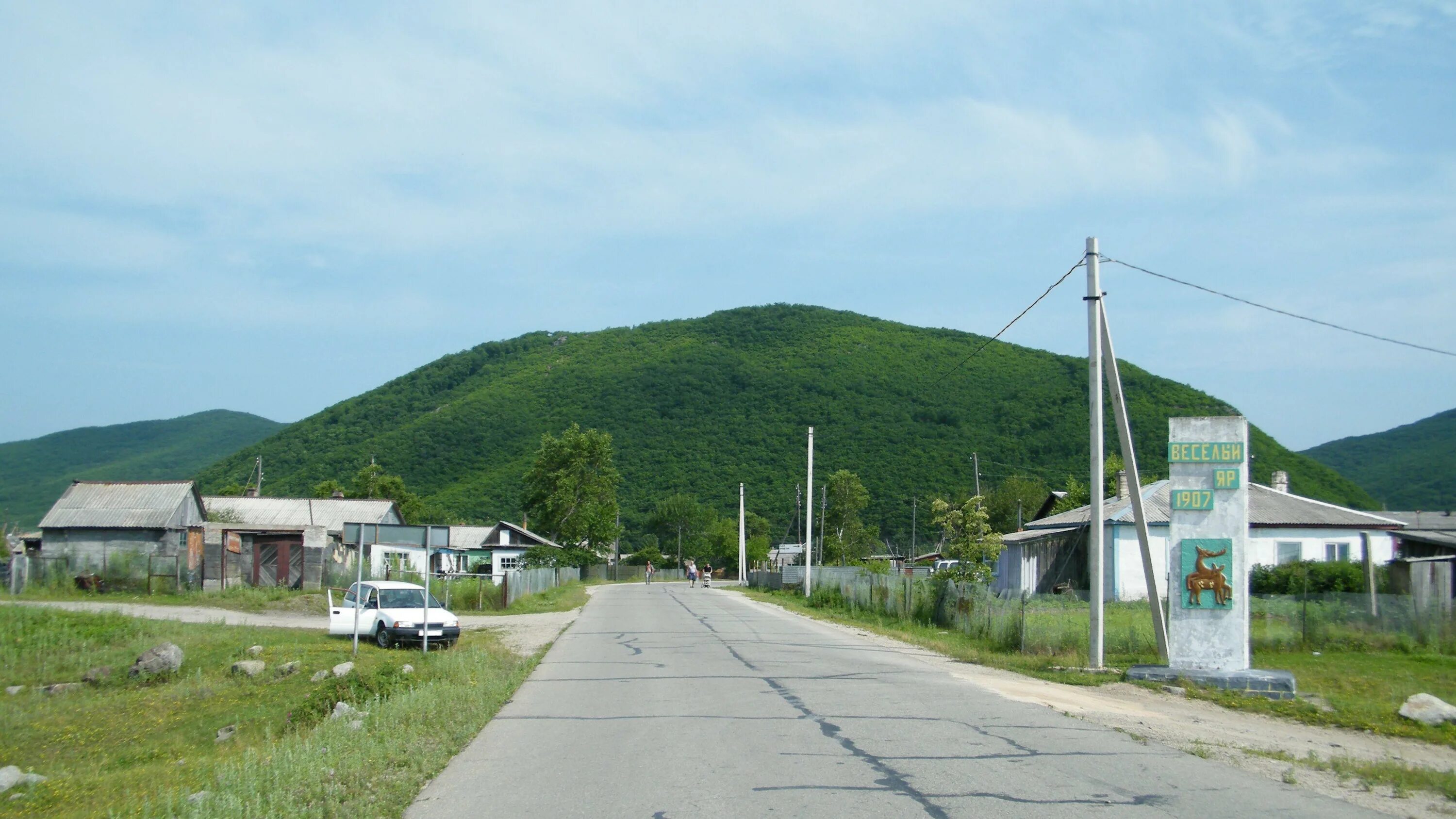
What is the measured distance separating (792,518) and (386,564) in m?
75.9

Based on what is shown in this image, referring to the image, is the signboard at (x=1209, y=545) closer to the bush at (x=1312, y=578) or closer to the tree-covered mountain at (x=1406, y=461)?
the bush at (x=1312, y=578)

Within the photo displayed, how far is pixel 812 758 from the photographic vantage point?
9.37 metres

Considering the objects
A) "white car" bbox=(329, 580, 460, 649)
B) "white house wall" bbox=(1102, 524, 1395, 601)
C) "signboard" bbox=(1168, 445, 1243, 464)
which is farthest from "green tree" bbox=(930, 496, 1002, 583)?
"signboard" bbox=(1168, 445, 1243, 464)

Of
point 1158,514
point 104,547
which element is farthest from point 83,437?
point 1158,514

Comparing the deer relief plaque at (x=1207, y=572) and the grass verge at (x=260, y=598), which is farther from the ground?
the deer relief plaque at (x=1207, y=572)

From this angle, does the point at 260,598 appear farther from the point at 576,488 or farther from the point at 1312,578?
the point at 576,488

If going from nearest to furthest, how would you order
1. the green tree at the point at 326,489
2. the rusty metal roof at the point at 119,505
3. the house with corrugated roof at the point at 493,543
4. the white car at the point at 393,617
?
the white car at the point at 393,617 → the rusty metal roof at the point at 119,505 → the house with corrugated roof at the point at 493,543 → the green tree at the point at 326,489

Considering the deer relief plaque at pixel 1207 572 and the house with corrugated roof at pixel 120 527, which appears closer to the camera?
the deer relief plaque at pixel 1207 572

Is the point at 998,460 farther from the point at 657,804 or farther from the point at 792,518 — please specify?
the point at 657,804

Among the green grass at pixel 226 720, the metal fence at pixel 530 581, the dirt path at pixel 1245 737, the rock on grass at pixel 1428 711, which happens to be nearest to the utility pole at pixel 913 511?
the metal fence at pixel 530 581

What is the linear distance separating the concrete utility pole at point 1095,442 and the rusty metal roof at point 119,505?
37.3 m

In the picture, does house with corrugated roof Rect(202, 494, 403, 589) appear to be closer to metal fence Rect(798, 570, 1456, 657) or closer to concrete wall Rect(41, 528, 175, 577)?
concrete wall Rect(41, 528, 175, 577)

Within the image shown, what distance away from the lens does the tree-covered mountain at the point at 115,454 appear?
116 m

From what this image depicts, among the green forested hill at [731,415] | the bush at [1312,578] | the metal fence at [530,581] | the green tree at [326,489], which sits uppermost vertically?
the green forested hill at [731,415]
